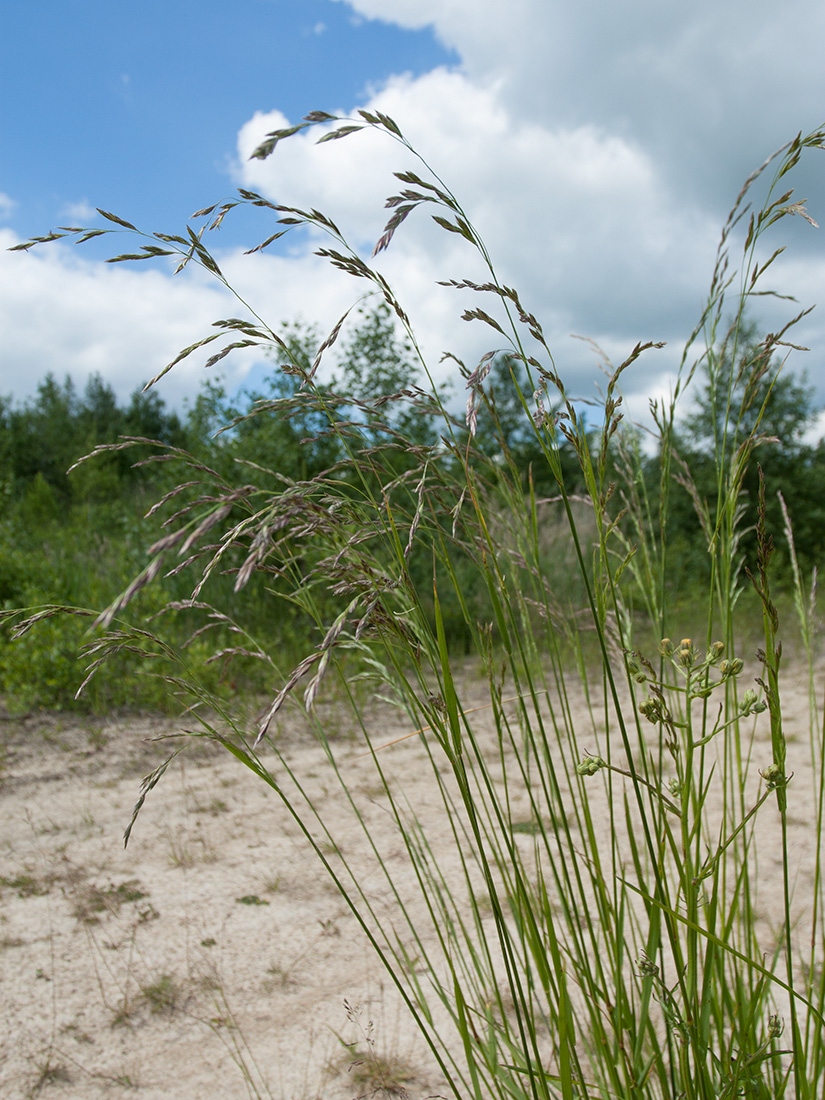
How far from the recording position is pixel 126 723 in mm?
4613

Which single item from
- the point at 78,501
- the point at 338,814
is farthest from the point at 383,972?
the point at 78,501

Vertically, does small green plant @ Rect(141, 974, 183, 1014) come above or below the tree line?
below

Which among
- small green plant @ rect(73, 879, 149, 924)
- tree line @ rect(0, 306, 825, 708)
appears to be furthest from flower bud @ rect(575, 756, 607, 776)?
small green plant @ rect(73, 879, 149, 924)

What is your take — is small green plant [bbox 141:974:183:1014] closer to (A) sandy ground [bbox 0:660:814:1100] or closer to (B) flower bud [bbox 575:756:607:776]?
(A) sandy ground [bbox 0:660:814:1100]

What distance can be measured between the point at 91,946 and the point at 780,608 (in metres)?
7.96

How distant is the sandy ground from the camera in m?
1.72

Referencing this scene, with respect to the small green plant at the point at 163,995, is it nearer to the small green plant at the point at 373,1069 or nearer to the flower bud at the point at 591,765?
the small green plant at the point at 373,1069

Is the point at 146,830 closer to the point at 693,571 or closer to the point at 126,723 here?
the point at 126,723

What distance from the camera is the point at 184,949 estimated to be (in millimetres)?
2229

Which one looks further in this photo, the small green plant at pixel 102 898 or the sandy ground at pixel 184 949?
the small green plant at pixel 102 898

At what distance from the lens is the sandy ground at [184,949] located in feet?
5.65

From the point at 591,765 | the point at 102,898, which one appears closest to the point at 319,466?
the point at 102,898

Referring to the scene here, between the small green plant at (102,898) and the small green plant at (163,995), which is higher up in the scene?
the small green plant at (102,898)

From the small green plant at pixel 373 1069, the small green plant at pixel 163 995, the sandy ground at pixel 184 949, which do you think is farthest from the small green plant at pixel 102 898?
the small green plant at pixel 373 1069
